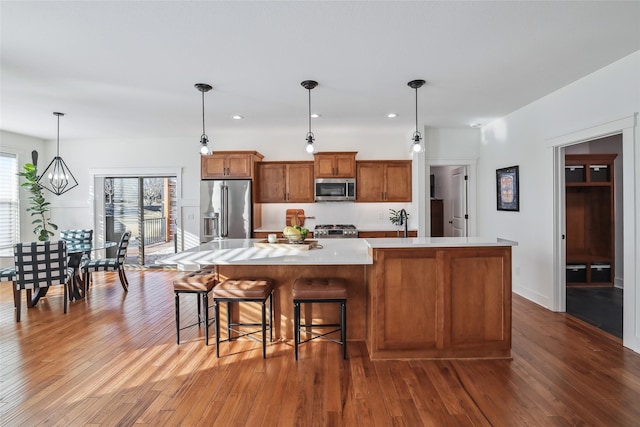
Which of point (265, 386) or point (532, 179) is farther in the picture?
point (532, 179)

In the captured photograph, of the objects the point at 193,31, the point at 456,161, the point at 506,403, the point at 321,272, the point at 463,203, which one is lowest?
the point at 506,403

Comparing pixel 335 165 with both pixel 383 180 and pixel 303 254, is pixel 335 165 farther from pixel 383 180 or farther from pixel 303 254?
pixel 303 254

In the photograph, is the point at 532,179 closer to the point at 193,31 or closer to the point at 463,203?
the point at 463,203

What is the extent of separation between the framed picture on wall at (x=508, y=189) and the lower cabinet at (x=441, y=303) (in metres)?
2.31

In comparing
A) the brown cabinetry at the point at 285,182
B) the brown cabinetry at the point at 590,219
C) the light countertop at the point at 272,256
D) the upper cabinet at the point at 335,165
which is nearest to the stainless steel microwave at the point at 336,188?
the upper cabinet at the point at 335,165

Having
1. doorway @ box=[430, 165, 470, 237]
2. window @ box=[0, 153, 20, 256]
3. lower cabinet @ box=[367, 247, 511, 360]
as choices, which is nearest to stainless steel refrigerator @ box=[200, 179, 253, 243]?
lower cabinet @ box=[367, 247, 511, 360]

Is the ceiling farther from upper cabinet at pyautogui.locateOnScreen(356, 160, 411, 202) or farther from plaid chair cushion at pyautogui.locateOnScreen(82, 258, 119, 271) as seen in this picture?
plaid chair cushion at pyautogui.locateOnScreen(82, 258, 119, 271)

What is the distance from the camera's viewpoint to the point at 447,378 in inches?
95.1

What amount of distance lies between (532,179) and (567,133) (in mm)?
759

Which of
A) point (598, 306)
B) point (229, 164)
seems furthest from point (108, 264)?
point (598, 306)

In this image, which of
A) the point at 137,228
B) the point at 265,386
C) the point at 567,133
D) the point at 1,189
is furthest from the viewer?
the point at 137,228

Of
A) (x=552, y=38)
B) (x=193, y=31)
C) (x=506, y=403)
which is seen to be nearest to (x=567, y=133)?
(x=552, y=38)

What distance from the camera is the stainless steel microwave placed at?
5645 mm

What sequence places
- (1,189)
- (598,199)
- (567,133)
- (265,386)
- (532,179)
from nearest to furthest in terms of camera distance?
(265,386) → (567,133) → (532,179) → (598,199) → (1,189)
